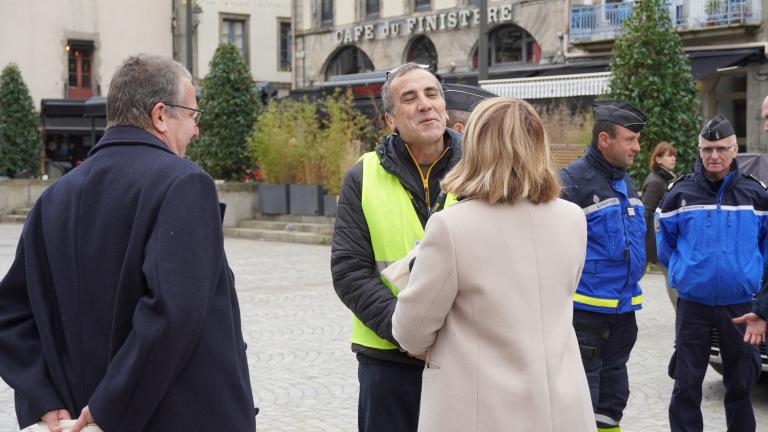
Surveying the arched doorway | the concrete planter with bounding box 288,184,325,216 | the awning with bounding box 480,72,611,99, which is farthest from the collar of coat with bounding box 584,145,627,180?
the arched doorway

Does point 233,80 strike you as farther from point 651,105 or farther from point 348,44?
point 348,44

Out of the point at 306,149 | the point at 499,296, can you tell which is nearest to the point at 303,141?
the point at 306,149

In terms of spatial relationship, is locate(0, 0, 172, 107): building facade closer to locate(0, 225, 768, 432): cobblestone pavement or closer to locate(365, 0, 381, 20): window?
locate(365, 0, 381, 20): window

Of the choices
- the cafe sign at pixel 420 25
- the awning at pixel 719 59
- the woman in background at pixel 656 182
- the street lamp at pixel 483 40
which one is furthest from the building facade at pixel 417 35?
the woman in background at pixel 656 182

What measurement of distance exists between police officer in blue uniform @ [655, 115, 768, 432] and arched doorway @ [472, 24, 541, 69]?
91.5 ft

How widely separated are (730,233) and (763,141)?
72.8ft

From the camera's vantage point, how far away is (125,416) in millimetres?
2883

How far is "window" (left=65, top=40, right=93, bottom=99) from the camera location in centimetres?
4644

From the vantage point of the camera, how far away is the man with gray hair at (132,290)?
9.46 feet

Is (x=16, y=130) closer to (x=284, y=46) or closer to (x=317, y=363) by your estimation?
(x=284, y=46)

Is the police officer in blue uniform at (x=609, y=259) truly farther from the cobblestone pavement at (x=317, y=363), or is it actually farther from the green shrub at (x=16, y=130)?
the green shrub at (x=16, y=130)

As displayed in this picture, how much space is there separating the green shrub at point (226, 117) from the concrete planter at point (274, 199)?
4.94 ft

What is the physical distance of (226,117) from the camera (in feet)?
80.0

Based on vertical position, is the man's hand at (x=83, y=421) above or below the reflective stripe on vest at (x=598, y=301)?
above
